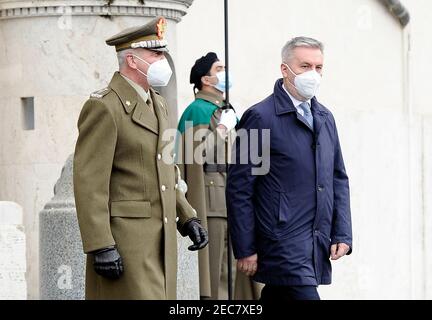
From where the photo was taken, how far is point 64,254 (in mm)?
10914

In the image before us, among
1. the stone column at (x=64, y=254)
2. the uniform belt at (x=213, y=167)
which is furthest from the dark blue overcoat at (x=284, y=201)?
the uniform belt at (x=213, y=167)

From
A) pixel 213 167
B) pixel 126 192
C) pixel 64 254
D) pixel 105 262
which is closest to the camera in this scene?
pixel 105 262

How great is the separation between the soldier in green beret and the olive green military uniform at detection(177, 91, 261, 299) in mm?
3306

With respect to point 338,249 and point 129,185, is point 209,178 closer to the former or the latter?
point 338,249

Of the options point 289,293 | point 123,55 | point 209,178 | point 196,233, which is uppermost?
point 123,55

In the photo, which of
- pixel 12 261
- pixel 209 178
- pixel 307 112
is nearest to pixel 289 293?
pixel 307 112

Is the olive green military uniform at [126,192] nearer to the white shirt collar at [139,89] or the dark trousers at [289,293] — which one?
the white shirt collar at [139,89]

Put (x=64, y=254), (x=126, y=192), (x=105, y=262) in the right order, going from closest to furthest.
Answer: (x=105, y=262) → (x=126, y=192) → (x=64, y=254)

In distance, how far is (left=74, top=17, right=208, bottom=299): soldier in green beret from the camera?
8.69m

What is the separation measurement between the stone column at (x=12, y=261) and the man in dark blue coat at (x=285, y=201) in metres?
1.98

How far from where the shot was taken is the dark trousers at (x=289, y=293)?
31.0 ft

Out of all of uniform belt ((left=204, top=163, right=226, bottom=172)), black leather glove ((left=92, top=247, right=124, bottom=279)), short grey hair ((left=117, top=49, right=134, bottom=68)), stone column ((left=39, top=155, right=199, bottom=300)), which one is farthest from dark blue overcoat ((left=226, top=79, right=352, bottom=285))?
uniform belt ((left=204, top=163, right=226, bottom=172))

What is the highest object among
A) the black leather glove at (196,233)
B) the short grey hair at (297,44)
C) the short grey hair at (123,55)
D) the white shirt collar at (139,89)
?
the short grey hair at (297,44)

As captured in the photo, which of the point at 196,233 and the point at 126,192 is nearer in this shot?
the point at 126,192
